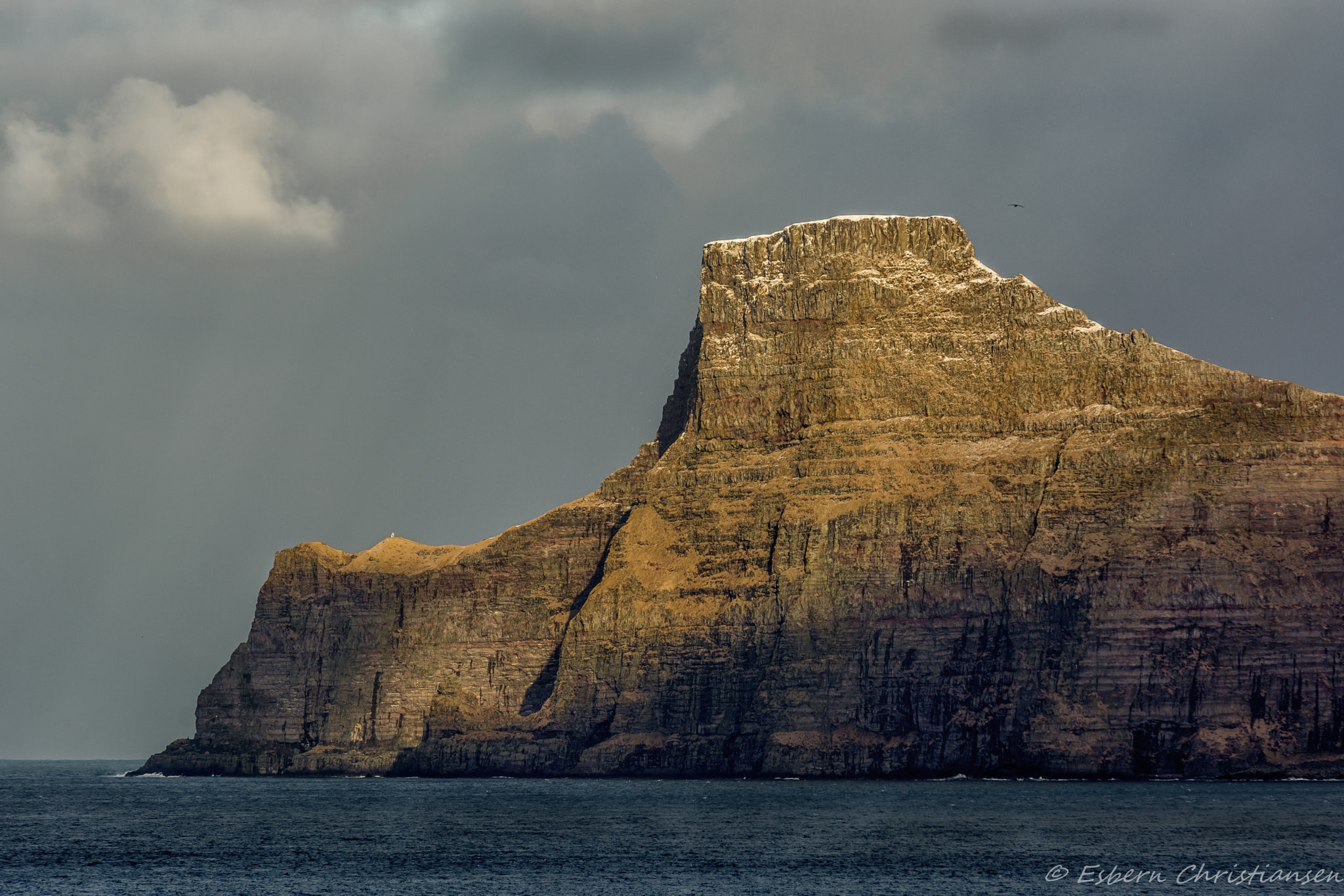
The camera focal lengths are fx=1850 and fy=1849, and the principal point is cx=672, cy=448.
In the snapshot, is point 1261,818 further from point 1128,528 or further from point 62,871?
point 62,871

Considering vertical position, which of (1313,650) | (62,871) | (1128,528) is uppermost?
(1128,528)

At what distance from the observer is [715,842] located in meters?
125

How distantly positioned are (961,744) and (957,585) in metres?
17.0

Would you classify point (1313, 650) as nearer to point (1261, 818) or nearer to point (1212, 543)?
point (1212, 543)

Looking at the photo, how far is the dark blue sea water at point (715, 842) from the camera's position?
4129 inches

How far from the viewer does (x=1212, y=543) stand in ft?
609

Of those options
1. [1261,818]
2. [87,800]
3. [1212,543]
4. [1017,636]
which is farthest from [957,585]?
[87,800]

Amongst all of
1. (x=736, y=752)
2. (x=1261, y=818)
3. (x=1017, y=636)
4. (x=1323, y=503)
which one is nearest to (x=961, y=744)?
(x=1017, y=636)

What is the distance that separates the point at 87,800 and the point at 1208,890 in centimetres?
13386

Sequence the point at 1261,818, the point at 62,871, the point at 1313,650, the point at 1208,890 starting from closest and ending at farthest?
the point at 1208,890, the point at 62,871, the point at 1261,818, the point at 1313,650

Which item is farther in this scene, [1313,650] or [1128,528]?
[1128,528]

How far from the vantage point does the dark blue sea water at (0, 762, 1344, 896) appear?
104875mm

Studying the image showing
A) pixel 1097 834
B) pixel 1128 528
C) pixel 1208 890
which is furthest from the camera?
pixel 1128 528

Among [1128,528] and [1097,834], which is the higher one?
[1128,528]
